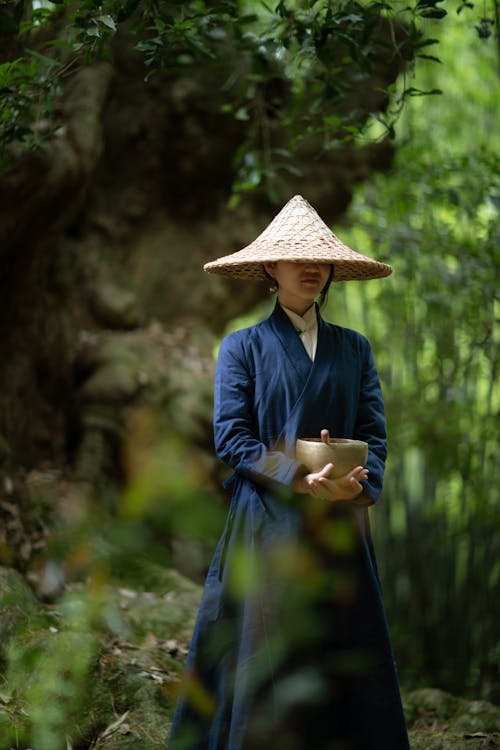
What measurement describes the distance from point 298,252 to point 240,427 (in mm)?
571

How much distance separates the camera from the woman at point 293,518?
231 cm

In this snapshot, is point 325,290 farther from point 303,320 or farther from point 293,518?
point 293,518

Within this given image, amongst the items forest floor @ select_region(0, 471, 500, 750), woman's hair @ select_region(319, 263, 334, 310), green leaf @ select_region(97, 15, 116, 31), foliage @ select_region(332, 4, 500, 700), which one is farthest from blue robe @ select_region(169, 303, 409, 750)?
foliage @ select_region(332, 4, 500, 700)

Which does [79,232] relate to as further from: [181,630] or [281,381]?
[281,381]

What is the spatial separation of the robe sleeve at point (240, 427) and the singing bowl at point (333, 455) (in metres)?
0.05

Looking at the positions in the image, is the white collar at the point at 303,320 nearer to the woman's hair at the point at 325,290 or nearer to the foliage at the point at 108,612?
the woman's hair at the point at 325,290

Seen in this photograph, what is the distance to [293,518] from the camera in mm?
2428

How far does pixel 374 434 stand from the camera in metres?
2.64

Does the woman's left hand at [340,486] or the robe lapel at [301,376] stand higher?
the robe lapel at [301,376]

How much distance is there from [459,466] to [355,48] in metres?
3.64

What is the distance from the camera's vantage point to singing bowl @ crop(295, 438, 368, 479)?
7.50 ft

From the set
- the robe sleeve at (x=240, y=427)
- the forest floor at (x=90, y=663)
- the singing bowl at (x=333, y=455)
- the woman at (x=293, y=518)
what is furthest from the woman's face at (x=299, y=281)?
the forest floor at (x=90, y=663)

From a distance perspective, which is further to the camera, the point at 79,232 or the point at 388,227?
the point at 388,227

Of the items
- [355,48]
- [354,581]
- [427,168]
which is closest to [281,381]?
[354,581]
